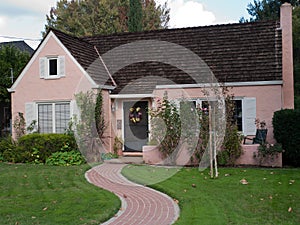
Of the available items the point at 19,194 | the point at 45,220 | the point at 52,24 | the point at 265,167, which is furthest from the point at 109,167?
the point at 52,24

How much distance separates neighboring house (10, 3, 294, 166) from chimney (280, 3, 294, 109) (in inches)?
1.6

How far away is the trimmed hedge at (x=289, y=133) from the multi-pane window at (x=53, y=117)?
857 cm

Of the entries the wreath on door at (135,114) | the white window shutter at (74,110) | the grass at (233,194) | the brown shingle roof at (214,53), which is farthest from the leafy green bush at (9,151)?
the grass at (233,194)

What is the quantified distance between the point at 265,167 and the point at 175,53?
7.54 m

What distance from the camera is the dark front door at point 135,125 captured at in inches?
681

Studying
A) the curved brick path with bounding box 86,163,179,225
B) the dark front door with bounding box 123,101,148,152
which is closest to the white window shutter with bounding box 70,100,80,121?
the dark front door with bounding box 123,101,148,152

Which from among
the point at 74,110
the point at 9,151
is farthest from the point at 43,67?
the point at 9,151

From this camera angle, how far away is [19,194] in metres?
9.35

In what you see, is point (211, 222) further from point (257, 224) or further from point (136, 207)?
point (136, 207)

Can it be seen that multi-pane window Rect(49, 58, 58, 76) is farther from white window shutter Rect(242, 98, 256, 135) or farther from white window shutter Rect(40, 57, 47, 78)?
white window shutter Rect(242, 98, 256, 135)

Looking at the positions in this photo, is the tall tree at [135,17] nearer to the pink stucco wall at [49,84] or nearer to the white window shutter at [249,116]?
the pink stucco wall at [49,84]

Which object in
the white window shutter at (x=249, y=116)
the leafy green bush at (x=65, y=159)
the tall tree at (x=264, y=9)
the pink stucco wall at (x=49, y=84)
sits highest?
the tall tree at (x=264, y=9)

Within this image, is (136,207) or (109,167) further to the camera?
(109,167)

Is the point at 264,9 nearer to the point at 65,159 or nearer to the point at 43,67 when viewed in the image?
the point at 43,67
